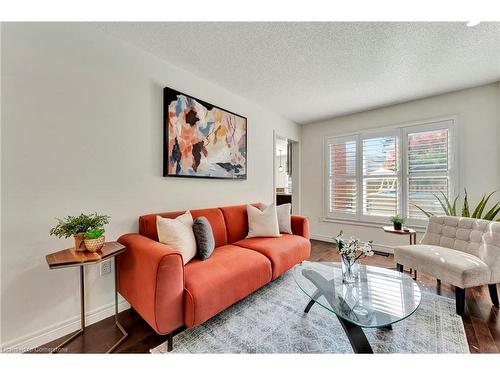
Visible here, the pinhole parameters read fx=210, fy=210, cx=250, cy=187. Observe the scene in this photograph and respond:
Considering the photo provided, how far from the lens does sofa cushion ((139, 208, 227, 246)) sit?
6.32 ft

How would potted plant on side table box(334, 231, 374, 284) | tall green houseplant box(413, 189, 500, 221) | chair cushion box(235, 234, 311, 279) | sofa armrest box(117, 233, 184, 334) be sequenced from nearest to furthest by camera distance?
sofa armrest box(117, 233, 184, 334) → potted plant on side table box(334, 231, 374, 284) → chair cushion box(235, 234, 311, 279) → tall green houseplant box(413, 189, 500, 221)

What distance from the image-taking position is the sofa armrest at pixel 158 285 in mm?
1343

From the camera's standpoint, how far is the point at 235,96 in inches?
118

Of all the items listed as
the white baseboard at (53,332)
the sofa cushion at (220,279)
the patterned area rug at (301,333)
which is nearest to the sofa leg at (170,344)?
the patterned area rug at (301,333)

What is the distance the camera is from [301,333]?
5.12ft

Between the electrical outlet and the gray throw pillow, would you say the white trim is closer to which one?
the gray throw pillow

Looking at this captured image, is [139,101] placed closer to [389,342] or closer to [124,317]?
[124,317]

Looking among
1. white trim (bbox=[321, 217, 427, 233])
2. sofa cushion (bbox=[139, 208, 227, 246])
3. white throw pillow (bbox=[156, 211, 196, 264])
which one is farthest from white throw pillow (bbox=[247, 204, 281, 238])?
white trim (bbox=[321, 217, 427, 233])

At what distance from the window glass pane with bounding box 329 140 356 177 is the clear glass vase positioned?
2.63 m

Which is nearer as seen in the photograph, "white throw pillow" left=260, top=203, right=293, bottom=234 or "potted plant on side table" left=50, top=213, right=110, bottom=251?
"potted plant on side table" left=50, top=213, right=110, bottom=251

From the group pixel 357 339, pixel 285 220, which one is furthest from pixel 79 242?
pixel 285 220

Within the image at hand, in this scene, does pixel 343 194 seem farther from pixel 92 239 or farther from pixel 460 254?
pixel 92 239

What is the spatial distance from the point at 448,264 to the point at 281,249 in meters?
1.46

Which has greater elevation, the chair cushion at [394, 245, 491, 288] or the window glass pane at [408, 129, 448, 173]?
the window glass pane at [408, 129, 448, 173]
